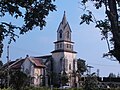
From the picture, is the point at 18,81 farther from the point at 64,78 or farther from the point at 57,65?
the point at 57,65

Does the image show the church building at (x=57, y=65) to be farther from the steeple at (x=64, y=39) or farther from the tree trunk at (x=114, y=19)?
the tree trunk at (x=114, y=19)

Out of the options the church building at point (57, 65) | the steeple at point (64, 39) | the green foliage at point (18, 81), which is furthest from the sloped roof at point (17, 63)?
the green foliage at point (18, 81)

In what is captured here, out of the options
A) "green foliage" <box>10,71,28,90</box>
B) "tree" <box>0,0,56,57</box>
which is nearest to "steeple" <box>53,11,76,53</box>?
"green foliage" <box>10,71,28,90</box>

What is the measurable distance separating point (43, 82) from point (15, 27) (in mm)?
91205

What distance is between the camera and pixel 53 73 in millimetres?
106625

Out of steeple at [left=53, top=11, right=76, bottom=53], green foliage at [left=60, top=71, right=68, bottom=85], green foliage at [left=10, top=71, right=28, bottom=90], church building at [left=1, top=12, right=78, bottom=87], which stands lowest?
green foliage at [left=10, top=71, right=28, bottom=90]

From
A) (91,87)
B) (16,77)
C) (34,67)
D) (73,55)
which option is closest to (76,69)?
(73,55)

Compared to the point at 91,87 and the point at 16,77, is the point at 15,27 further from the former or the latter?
the point at 91,87

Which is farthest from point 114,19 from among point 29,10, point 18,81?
point 18,81

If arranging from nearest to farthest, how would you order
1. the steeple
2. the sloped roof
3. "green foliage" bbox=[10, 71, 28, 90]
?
"green foliage" bbox=[10, 71, 28, 90], the sloped roof, the steeple

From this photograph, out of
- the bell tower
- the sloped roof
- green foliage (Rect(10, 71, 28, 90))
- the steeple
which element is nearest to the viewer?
green foliage (Rect(10, 71, 28, 90))

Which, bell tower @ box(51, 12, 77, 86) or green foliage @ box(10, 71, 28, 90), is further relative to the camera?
bell tower @ box(51, 12, 77, 86)

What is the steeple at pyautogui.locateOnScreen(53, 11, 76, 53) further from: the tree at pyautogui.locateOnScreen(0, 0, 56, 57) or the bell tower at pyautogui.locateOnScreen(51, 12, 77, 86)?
the tree at pyautogui.locateOnScreen(0, 0, 56, 57)

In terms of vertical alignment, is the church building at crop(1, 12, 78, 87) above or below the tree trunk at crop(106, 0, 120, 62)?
above
